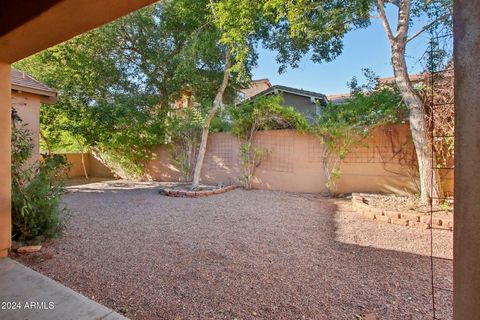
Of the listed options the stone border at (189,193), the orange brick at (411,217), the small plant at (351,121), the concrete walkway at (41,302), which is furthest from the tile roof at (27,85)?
the orange brick at (411,217)

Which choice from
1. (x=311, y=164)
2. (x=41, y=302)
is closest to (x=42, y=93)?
(x=41, y=302)

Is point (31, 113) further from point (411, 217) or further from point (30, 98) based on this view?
point (411, 217)

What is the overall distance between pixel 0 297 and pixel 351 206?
5970mm

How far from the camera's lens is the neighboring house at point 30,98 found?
6.45 meters

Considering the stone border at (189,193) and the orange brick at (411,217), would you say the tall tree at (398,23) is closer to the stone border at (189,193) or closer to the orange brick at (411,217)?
the orange brick at (411,217)

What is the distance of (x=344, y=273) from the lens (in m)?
2.94

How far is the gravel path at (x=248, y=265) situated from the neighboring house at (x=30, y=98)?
2970mm

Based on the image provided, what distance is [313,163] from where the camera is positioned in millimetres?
7992

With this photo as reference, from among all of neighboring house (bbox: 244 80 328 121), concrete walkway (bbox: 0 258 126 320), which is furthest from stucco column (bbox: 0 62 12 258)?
neighboring house (bbox: 244 80 328 121)

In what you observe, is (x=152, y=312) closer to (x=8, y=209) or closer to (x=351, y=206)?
(x=8, y=209)

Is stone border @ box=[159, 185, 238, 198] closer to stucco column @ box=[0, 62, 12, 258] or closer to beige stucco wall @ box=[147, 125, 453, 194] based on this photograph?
beige stucco wall @ box=[147, 125, 453, 194]

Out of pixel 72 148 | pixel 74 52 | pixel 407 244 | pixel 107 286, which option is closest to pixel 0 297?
pixel 107 286

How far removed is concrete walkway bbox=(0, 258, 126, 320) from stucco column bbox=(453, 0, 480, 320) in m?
1.98

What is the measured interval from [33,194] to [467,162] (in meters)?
4.51
